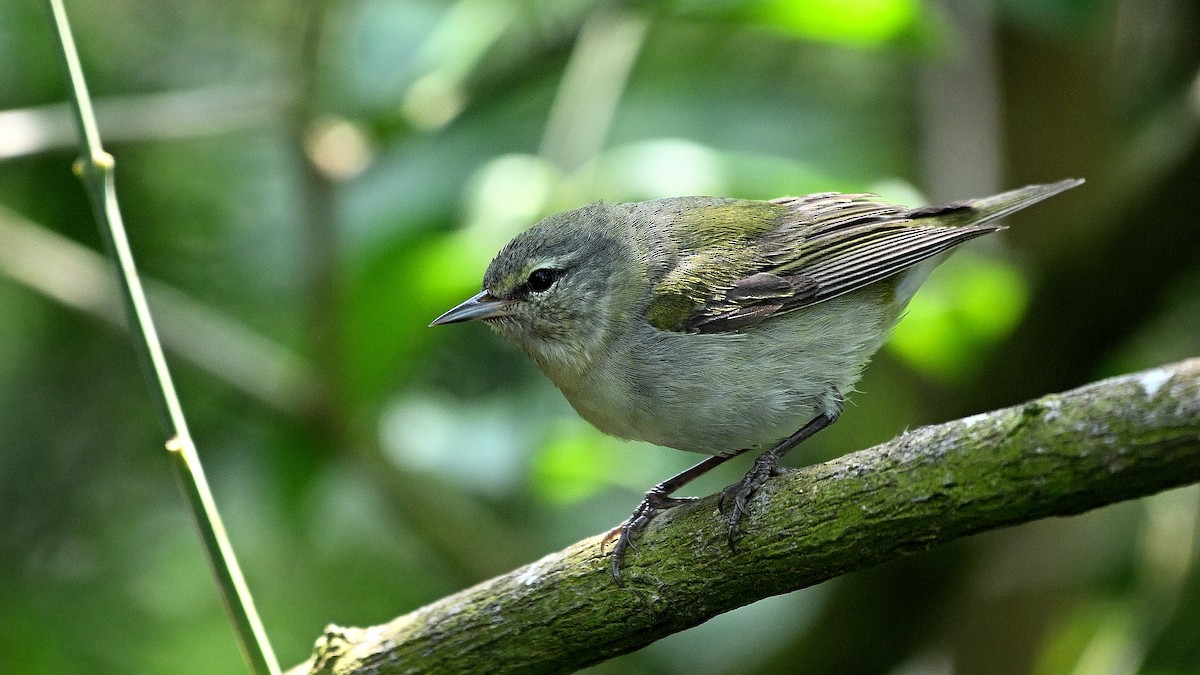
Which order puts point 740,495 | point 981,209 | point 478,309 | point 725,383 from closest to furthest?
1. point 740,495
2. point 725,383
3. point 478,309
4. point 981,209

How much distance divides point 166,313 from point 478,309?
154cm

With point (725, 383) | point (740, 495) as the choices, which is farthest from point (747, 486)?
point (725, 383)

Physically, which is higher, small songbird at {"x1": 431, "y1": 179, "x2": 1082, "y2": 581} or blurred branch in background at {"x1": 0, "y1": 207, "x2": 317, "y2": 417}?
blurred branch in background at {"x1": 0, "y1": 207, "x2": 317, "y2": 417}

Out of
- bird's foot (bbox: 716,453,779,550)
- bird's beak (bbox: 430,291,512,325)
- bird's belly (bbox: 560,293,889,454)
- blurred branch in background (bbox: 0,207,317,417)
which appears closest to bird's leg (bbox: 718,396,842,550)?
bird's foot (bbox: 716,453,779,550)

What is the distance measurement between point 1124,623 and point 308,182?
13.0 ft

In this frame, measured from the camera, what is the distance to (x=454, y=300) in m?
4.09

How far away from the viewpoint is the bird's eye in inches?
148

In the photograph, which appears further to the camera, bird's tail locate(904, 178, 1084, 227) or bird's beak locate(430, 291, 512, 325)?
bird's tail locate(904, 178, 1084, 227)

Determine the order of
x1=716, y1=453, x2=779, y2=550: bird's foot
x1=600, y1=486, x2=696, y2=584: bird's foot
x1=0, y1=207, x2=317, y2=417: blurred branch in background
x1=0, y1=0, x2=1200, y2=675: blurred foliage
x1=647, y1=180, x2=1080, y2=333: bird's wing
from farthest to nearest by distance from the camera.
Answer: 1. x1=0, y1=207, x2=317, y2=417: blurred branch in background
2. x1=0, y1=0, x2=1200, y2=675: blurred foliage
3. x1=647, y1=180, x2=1080, y2=333: bird's wing
4. x1=600, y1=486, x2=696, y2=584: bird's foot
5. x1=716, y1=453, x2=779, y2=550: bird's foot

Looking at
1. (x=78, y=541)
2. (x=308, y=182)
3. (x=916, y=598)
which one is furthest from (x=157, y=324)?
(x=916, y=598)

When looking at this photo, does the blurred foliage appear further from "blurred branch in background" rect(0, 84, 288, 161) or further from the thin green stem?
the thin green stem

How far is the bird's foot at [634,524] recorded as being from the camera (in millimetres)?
2865

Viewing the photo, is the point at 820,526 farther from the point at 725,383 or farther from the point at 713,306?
the point at 713,306

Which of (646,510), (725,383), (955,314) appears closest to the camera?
(646,510)
